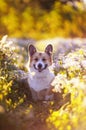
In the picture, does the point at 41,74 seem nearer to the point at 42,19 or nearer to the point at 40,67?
the point at 40,67

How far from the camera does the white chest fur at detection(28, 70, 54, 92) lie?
21.0 ft

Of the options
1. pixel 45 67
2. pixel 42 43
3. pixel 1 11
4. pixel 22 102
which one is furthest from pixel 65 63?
pixel 1 11

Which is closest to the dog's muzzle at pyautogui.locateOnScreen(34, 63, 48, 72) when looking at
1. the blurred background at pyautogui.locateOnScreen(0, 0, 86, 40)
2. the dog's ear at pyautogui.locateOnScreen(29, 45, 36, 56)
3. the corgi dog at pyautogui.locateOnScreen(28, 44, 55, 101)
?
the corgi dog at pyautogui.locateOnScreen(28, 44, 55, 101)

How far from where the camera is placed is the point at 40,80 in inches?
254

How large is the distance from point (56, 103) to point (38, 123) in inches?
14.4

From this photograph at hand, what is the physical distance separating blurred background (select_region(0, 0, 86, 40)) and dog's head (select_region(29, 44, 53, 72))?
3.62m

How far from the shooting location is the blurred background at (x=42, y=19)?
33.5ft

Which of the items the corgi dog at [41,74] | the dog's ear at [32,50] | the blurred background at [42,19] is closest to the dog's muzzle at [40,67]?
the corgi dog at [41,74]

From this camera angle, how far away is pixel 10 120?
573 cm

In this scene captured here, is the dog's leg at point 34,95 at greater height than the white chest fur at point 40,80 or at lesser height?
lesser

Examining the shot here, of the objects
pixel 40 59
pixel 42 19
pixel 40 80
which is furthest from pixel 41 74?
pixel 42 19

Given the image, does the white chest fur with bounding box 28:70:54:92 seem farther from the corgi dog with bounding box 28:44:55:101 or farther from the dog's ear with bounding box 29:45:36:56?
the dog's ear with bounding box 29:45:36:56

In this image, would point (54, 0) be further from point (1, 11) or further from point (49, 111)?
point (49, 111)

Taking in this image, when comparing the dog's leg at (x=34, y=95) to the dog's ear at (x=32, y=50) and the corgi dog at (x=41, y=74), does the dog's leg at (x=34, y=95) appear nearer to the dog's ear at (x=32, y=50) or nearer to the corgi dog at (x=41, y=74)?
the corgi dog at (x=41, y=74)
